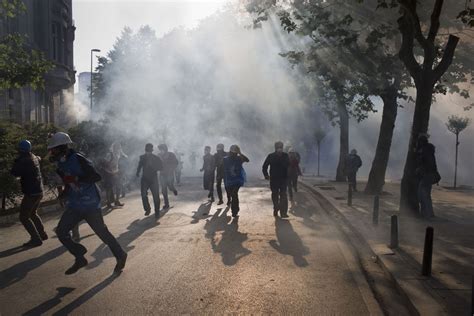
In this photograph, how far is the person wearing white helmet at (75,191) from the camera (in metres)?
5.98

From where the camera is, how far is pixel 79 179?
5.98m

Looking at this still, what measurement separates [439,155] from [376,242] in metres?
47.3

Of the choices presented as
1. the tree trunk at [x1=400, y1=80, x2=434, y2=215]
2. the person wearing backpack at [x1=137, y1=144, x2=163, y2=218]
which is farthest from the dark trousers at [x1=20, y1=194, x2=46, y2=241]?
the tree trunk at [x1=400, y1=80, x2=434, y2=215]

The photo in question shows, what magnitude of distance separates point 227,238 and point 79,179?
→ 11.2 feet

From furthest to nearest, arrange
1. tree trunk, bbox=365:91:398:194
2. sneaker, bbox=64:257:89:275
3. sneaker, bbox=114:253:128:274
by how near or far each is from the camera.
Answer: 1. tree trunk, bbox=365:91:398:194
2. sneaker, bbox=114:253:128:274
3. sneaker, bbox=64:257:89:275

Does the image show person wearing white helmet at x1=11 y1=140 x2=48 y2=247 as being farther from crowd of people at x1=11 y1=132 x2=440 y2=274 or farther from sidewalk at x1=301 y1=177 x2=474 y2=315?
sidewalk at x1=301 y1=177 x2=474 y2=315

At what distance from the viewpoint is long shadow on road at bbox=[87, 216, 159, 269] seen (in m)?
7.15

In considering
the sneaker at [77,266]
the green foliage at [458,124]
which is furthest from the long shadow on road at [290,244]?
the green foliage at [458,124]

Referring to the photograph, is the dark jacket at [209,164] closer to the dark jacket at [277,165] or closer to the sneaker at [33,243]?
the dark jacket at [277,165]

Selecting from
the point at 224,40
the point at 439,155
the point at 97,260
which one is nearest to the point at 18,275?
the point at 97,260

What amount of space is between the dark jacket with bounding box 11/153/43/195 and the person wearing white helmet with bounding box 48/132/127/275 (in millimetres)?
2185

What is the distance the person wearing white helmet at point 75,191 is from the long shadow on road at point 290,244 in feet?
8.83

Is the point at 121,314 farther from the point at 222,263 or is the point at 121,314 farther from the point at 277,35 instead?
the point at 277,35

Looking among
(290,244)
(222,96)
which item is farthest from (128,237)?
(222,96)
